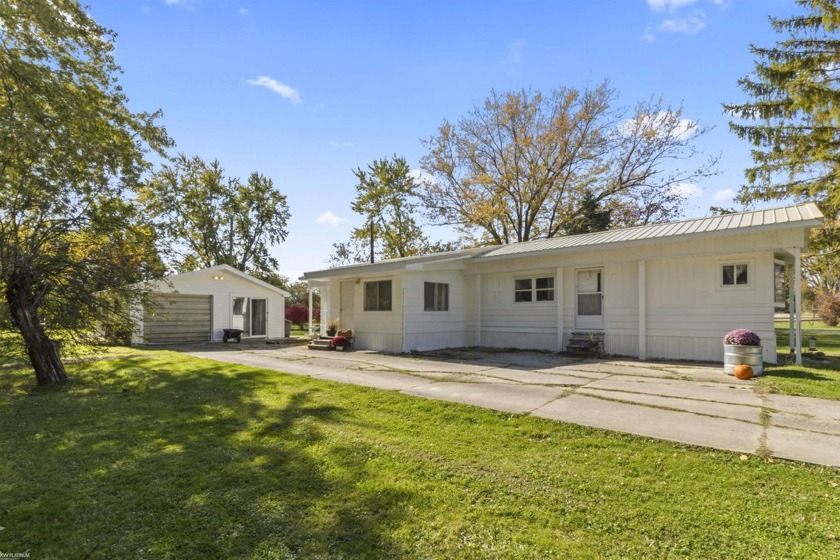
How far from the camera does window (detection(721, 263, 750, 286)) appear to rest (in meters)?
10.1

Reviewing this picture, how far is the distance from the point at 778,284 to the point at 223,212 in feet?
115

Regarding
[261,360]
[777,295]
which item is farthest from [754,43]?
[261,360]

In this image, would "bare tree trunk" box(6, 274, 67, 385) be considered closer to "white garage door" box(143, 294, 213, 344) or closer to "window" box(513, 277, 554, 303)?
"white garage door" box(143, 294, 213, 344)

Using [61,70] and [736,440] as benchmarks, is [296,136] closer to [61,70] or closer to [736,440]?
[61,70]

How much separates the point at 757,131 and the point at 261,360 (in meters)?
19.0

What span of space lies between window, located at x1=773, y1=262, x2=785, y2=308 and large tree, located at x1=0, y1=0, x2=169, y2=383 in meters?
13.6

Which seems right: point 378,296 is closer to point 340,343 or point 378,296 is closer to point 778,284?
point 340,343

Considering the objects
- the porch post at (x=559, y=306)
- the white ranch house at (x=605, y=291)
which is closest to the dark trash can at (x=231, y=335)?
the white ranch house at (x=605, y=291)

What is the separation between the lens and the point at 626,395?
21.5 ft

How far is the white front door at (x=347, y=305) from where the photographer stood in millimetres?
15125

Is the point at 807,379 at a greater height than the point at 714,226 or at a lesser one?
lesser

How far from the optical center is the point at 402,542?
8.82ft

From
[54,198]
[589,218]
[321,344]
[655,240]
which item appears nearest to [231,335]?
[321,344]

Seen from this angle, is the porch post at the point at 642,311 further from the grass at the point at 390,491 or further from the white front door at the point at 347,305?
the white front door at the point at 347,305
